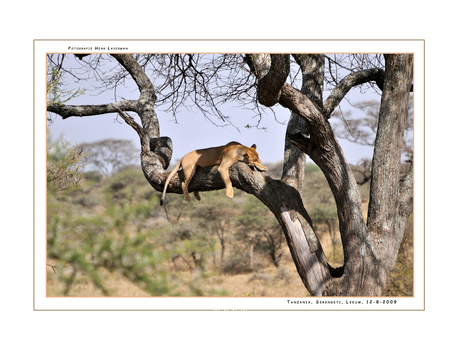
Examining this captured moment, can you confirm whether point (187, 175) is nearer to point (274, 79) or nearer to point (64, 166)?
point (274, 79)

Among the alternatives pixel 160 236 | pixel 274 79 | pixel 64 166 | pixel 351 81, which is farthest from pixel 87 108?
pixel 160 236

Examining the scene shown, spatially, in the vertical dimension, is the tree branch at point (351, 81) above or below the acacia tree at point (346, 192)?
above

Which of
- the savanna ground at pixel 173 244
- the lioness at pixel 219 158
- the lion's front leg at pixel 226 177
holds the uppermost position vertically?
the lioness at pixel 219 158

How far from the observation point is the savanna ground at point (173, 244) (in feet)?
16.8

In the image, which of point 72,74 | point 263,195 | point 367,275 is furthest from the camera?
point 72,74

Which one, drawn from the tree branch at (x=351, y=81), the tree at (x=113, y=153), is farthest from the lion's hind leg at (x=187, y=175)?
the tree at (x=113, y=153)

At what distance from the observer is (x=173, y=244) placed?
8.80m

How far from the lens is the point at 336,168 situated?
13.2 ft

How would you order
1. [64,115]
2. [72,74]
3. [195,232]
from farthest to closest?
[195,232]
[72,74]
[64,115]

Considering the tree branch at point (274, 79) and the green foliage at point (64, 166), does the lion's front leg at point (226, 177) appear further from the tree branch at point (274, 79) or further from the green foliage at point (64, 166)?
the green foliage at point (64, 166)

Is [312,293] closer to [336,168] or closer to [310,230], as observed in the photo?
[310,230]
